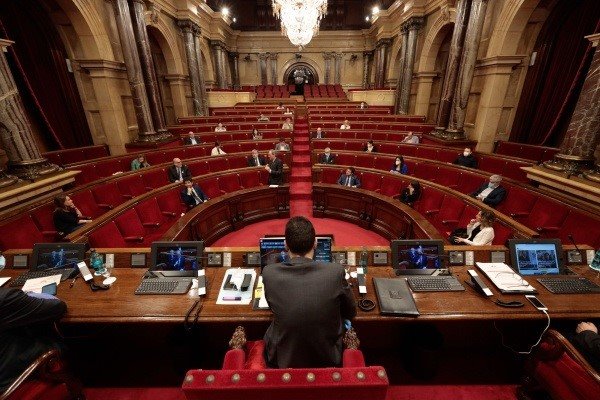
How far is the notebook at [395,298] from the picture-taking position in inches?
78.5

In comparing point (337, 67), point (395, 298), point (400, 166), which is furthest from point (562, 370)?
point (337, 67)

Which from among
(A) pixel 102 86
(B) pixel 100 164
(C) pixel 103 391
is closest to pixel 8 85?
(B) pixel 100 164

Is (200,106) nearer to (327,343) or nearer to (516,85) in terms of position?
(516,85)

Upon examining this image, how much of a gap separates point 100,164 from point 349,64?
18812 millimetres

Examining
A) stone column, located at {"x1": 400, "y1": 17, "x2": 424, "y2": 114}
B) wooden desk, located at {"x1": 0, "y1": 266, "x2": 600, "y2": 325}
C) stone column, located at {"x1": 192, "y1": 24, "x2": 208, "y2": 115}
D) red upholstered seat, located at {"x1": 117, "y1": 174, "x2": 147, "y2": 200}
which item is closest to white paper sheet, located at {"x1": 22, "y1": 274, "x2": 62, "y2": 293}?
wooden desk, located at {"x1": 0, "y1": 266, "x2": 600, "y2": 325}

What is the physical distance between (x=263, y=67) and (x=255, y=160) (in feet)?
55.0

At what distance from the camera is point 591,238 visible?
3.22 meters

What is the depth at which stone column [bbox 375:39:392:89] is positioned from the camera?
15.8 m

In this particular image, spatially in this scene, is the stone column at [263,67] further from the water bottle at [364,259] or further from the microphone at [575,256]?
the microphone at [575,256]

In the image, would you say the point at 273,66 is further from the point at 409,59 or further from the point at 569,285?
the point at 569,285

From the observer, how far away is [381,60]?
16469 millimetres

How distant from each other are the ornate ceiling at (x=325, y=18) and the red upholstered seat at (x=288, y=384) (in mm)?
23244

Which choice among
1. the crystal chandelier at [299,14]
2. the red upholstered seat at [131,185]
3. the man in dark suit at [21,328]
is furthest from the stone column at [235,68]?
the man in dark suit at [21,328]

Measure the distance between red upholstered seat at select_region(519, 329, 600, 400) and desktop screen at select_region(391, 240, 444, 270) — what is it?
0.87m
